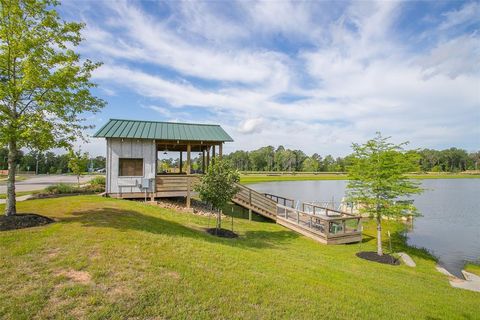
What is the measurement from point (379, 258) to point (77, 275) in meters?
11.0

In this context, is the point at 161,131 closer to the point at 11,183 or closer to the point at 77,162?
the point at 77,162

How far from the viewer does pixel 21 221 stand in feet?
25.9

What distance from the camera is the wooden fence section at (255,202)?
1680 centimetres

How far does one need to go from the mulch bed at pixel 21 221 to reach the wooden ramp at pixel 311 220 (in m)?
10.1

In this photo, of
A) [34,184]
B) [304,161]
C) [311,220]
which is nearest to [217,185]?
[311,220]

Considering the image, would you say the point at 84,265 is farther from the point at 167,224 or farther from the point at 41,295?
the point at 167,224

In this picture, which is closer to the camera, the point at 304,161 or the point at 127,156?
the point at 127,156

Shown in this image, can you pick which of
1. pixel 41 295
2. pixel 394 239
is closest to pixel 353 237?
pixel 394 239

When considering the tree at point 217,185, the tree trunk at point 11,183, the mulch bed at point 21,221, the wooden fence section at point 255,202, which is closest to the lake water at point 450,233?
the tree at point 217,185

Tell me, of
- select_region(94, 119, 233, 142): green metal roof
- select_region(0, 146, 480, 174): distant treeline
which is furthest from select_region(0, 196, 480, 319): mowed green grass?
select_region(0, 146, 480, 174): distant treeline

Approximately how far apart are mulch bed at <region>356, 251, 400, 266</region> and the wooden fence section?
638cm

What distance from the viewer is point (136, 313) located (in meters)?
4.38

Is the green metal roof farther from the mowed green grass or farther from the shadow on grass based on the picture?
the mowed green grass

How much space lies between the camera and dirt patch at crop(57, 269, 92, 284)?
5.10 metres
